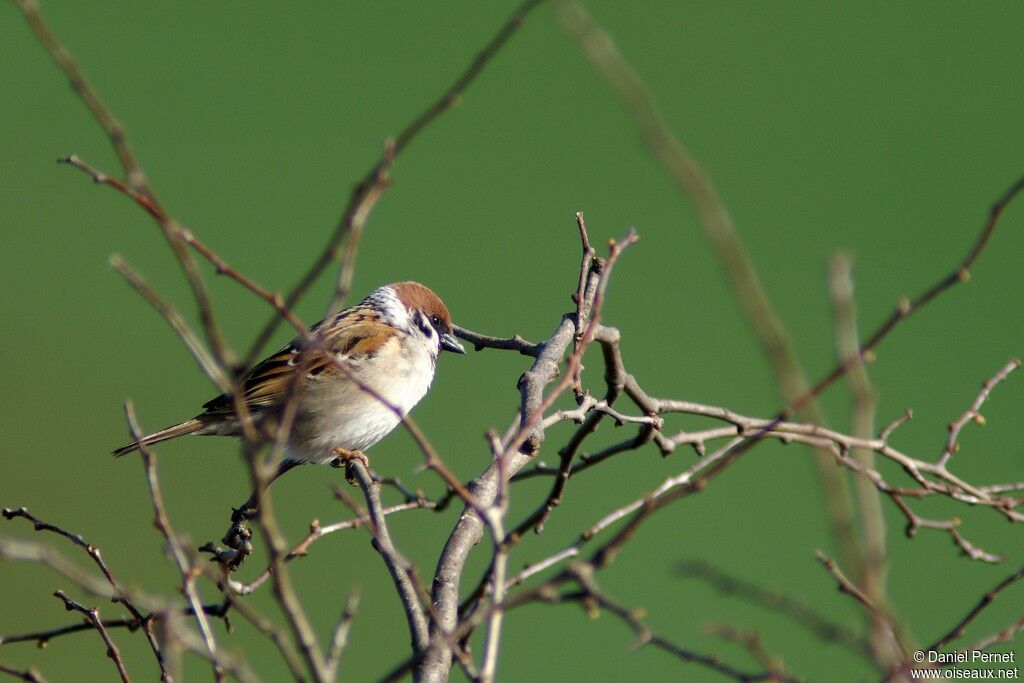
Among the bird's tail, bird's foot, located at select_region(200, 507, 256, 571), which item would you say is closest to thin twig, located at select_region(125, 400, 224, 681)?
bird's foot, located at select_region(200, 507, 256, 571)

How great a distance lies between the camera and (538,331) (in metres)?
6.03

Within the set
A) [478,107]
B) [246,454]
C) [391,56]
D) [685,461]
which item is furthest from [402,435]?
[246,454]

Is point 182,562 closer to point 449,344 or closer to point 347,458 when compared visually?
point 347,458

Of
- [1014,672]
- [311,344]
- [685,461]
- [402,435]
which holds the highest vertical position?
[402,435]

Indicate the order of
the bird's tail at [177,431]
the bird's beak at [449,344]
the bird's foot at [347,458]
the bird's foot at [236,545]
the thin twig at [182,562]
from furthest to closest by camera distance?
the bird's beak at [449,344] → the bird's foot at [347,458] → the bird's tail at [177,431] → the bird's foot at [236,545] → the thin twig at [182,562]

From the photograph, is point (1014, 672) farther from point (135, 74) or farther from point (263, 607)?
point (135, 74)

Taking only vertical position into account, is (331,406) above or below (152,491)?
above

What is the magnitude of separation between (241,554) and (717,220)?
1.36m

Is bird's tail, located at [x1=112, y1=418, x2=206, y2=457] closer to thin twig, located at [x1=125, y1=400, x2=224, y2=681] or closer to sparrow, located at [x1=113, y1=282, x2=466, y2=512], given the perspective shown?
sparrow, located at [x1=113, y1=282, x2=466, y2=512]

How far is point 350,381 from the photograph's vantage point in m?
3.89

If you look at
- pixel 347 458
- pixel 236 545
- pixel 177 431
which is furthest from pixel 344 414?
pixel 236 545

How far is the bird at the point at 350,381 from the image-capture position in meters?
4.08

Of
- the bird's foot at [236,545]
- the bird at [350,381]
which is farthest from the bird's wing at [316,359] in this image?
the bird's foot at [236,545]

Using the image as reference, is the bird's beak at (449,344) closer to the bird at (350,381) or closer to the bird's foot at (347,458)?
the bird at (350,381)
